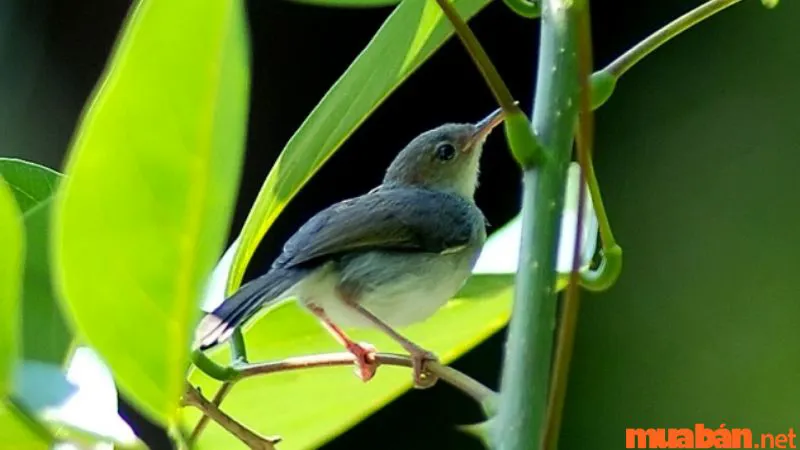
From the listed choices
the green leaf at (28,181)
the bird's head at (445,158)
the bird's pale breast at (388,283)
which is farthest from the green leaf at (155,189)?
the bird's head at (445,158)

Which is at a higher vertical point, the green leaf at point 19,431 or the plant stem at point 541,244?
the plant stem at point 541,244

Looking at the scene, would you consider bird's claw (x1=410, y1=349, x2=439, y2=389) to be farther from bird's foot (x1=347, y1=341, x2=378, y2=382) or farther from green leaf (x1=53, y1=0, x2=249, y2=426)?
green leaf (x1=53, y1=0, x2=249, y2=426)

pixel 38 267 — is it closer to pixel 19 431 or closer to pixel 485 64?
pixel 19 431

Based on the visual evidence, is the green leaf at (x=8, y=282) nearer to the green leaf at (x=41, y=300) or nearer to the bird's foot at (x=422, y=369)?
the green leaf at (x=41, y=300)

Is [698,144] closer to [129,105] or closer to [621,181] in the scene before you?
[621,181]

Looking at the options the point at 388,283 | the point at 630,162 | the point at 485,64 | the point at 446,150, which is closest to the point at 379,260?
the point at 388,283

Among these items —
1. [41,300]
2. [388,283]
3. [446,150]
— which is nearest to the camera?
[41,300]
